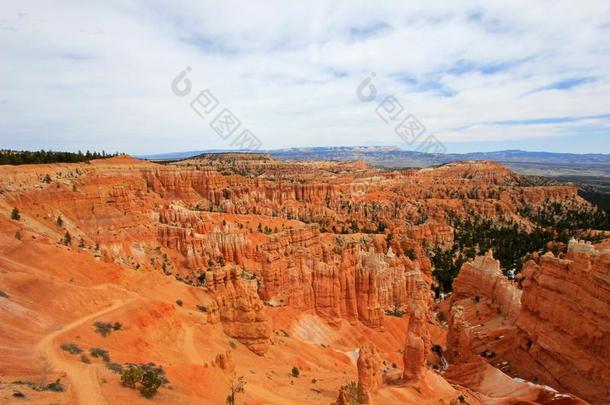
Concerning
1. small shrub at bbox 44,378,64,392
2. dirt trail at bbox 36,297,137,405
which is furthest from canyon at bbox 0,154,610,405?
small shrub at bbox 44,378,64,392

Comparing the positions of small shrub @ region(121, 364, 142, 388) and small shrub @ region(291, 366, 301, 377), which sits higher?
small shrub @ region(121, 364, 142, 388)

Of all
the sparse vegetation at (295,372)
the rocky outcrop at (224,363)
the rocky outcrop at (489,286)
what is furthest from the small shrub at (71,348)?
the rocky outcrop at (489,286)

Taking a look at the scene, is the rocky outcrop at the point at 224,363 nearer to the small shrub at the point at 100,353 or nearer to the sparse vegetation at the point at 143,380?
the sparse vegetation at the point at 143,380

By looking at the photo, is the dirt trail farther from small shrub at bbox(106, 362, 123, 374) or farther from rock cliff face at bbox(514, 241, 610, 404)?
rock cliff face at bbox(514, 241, 610, 404)

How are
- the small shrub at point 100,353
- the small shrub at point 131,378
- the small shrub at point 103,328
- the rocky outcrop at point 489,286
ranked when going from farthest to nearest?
the rocky outcrop at point 489,286 → the small shrub at point 103,328 → the small shrub at point 100,353 → the small shrub at point 131,378

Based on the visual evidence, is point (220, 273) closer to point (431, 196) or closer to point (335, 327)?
point (335, 327)

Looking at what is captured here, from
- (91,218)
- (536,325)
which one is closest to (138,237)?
(91,218)

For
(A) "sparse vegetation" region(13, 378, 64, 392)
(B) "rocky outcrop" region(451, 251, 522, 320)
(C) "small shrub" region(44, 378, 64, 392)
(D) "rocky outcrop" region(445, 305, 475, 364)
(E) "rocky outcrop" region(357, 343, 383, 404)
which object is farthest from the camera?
(B) "rocky outcrop" region(451, 251, 522, 320)
